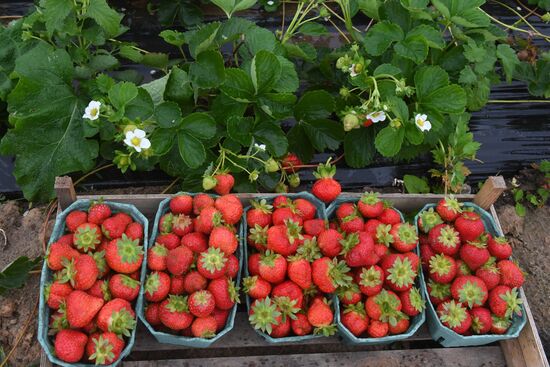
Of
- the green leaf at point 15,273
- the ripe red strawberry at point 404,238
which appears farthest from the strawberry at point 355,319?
the green leaf at point 15,273

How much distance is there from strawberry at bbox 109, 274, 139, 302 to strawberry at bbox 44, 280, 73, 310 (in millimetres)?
120

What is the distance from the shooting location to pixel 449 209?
5.90 feet

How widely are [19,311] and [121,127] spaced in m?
0.90

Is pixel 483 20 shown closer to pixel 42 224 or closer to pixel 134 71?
pixel 134 71

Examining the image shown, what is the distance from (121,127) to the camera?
1.77 meters

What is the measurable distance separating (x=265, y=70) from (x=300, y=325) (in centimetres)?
88

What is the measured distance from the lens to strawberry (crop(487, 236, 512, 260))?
1.74m

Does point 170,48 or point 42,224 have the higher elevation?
point 170,48

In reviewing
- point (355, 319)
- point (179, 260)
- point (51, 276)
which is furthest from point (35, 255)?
point (355, 319)

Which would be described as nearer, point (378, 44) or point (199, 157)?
point (199, 157)

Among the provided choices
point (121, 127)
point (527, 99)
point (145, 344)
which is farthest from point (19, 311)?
point (527, 99)

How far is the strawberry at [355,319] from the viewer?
160 cm

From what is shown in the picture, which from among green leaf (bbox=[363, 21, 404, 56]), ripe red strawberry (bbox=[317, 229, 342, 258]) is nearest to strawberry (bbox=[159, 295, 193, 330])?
ripe red strawberry (bbox=[317, 229, 342, 258])

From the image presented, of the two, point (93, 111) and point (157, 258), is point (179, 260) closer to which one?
point (157, 258)
